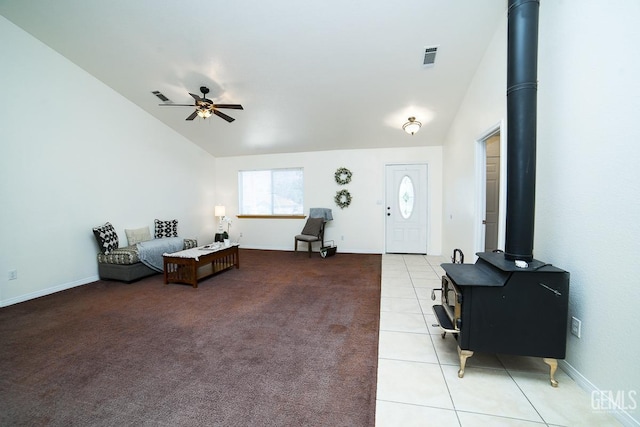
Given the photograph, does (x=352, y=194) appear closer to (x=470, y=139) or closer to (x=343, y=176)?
(x=343, y=176)

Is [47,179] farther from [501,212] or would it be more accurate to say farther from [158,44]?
[501,212]

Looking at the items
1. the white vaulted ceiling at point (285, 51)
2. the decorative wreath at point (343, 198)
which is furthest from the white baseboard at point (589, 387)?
the decorative wreath at point (343, 198)

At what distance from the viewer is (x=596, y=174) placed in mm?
1455

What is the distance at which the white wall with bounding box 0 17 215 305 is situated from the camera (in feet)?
9.95

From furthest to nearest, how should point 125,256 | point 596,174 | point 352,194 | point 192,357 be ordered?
point 352,194
point 125,256
point 192,357
point 596,174

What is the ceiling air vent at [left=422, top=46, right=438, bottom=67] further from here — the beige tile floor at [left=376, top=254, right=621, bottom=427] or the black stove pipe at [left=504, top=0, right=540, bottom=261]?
the beige tile floor at [left=376, top=254, right=621, bottom=427]

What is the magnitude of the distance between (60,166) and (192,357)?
3525 millimetres

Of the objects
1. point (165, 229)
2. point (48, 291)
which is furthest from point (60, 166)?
point (165, 229)

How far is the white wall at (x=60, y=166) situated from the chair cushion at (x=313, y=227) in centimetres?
304

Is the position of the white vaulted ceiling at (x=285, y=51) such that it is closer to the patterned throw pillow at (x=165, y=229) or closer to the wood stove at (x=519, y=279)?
the wood stove at (x=519, y=279)

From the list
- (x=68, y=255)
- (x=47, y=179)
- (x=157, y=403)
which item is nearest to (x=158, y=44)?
(x=47, y=179)

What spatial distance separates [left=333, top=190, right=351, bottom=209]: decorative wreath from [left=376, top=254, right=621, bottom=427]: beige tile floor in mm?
3700

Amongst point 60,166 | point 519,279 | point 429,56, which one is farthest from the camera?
point 60,166

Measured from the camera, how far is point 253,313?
2730 millimetres
